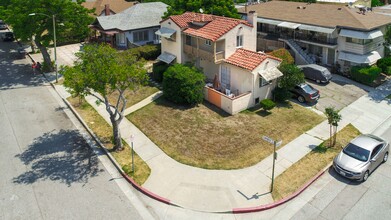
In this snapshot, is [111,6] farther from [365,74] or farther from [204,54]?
[365,74]

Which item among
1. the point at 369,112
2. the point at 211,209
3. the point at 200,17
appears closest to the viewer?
the point at 211,209

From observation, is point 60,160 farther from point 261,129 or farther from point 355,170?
point 355,170

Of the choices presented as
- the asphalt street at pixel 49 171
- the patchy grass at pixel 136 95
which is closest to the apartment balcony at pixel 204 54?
the patchy grass at pixel 136 95

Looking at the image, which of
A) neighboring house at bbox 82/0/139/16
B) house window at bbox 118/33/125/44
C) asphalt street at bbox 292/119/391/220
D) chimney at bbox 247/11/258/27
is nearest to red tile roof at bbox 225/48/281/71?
chimney at bbox 247/11/258/27

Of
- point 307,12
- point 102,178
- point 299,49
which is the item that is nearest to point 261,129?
point 102,178

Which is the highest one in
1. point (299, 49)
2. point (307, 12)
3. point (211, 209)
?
point (307, 12)
